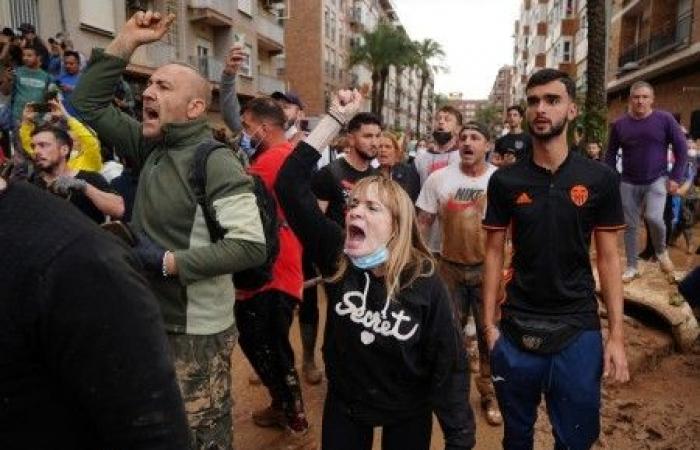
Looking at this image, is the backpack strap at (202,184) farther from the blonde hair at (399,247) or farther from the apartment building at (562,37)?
the apartment building at (562,37)

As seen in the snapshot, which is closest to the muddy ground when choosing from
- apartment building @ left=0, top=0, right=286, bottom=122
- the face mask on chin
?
the face mask on chin

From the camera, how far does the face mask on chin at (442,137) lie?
6.38 metres

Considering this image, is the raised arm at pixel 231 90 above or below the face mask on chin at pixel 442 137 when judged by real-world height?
above

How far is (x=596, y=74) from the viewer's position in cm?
1005

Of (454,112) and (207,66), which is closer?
(454,112)

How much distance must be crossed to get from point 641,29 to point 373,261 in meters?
30.2

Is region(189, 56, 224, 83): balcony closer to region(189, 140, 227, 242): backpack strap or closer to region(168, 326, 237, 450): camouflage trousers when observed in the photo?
region(189, 140, 227, 242): backpack strap

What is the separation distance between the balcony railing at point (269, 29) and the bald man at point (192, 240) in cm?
3212

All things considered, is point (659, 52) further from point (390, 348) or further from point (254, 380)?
point (390, 348)

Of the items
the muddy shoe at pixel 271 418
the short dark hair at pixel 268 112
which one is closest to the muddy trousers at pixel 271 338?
the muddy shoe at pixel 271 418

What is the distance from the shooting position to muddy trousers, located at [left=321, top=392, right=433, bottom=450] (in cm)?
258

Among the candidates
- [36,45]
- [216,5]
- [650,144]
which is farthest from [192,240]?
[216,5]

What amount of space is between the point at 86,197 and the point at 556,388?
307 centimetres

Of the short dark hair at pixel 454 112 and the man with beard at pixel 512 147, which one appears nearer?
the man with beard at pixel 512 147
